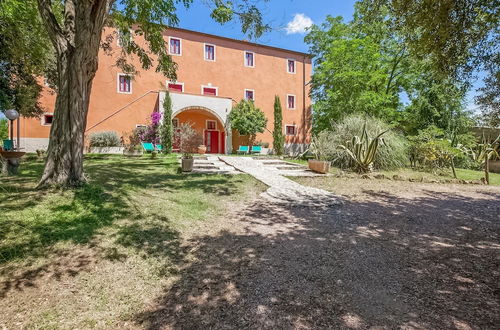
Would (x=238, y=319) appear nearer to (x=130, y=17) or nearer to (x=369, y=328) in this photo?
(x=369, y=328)

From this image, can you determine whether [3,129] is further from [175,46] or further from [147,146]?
→ [147,146]

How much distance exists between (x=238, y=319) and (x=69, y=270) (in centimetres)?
211

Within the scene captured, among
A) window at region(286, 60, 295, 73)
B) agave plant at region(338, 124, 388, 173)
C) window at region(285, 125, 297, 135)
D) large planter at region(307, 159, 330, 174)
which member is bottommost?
large planter at region(307, 159, 330, 174)

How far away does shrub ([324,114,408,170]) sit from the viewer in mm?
11688

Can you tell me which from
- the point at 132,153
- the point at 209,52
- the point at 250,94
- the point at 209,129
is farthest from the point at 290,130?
the point at 132,153

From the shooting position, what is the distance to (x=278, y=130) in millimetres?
22156

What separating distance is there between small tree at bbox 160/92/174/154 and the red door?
16.4 feet

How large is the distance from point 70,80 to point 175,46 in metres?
16.8

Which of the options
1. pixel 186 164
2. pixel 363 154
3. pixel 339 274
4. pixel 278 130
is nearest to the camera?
pixel 339 274

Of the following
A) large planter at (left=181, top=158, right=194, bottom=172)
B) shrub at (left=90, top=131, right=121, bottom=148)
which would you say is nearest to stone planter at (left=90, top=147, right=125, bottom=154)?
shrub at (left=90, top=131, right=121, bottom=148)

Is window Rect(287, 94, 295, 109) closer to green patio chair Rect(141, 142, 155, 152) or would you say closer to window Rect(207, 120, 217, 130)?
window Rect(207, 120, 217, 130)

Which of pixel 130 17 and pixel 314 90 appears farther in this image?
pixel 314 90

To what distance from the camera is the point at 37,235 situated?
3537 millimetres

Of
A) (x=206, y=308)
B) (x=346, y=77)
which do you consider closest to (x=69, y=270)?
(x=206, y=308)
